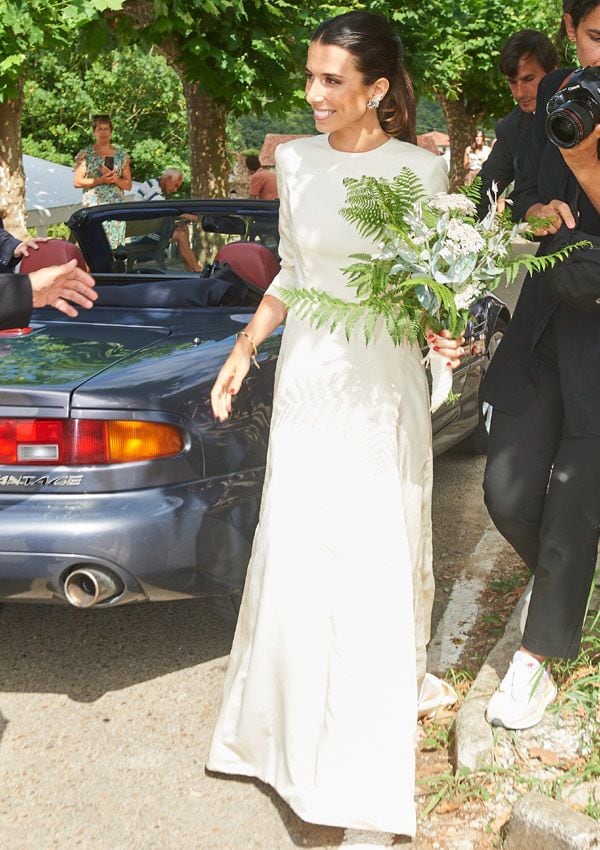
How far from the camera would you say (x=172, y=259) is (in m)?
5.41

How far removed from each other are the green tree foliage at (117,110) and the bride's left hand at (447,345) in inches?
1766

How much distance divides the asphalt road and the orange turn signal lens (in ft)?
2.51

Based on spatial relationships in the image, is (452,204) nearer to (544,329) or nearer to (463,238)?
(463,238)

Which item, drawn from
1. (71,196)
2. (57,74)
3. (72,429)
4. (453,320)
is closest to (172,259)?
(72,429)

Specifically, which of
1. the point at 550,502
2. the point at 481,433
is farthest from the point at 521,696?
the point at 481,433

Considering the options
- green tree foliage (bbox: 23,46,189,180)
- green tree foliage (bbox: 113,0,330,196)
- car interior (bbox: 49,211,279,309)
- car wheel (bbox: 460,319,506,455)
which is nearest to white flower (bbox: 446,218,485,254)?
car interior (bbox: 49,211,279,309)

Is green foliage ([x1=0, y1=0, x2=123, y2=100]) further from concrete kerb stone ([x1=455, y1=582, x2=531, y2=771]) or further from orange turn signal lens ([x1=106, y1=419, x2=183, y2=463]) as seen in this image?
concrete kerb stone ([x1=455, y1=582, x2=531, y2=771])

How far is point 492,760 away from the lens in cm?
322

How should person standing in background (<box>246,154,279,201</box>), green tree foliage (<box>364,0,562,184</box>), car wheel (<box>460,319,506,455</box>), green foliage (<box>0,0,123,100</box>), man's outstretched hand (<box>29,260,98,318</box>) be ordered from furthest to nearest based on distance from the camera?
green tree foliage (<box>364,0,562,184</box>)
person standing in background (<box>246,154,279,201</box>)
green foliage (<box>0,0,123,100</box>)
car wheel (<box>460,319,506,455</box>)
man's outstretched hand (<box>29,260,98,318</box>)

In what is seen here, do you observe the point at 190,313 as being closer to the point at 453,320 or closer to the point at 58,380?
the point at 58,380

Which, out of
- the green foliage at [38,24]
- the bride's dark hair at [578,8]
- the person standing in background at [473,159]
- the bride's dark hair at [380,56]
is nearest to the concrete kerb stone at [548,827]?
the bride's dark hair at [380,56]

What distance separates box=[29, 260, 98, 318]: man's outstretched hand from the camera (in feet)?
11.5

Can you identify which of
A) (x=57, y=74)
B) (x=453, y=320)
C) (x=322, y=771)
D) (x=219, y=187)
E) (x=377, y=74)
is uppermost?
(x=377, y=74)

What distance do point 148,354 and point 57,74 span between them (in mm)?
46505
